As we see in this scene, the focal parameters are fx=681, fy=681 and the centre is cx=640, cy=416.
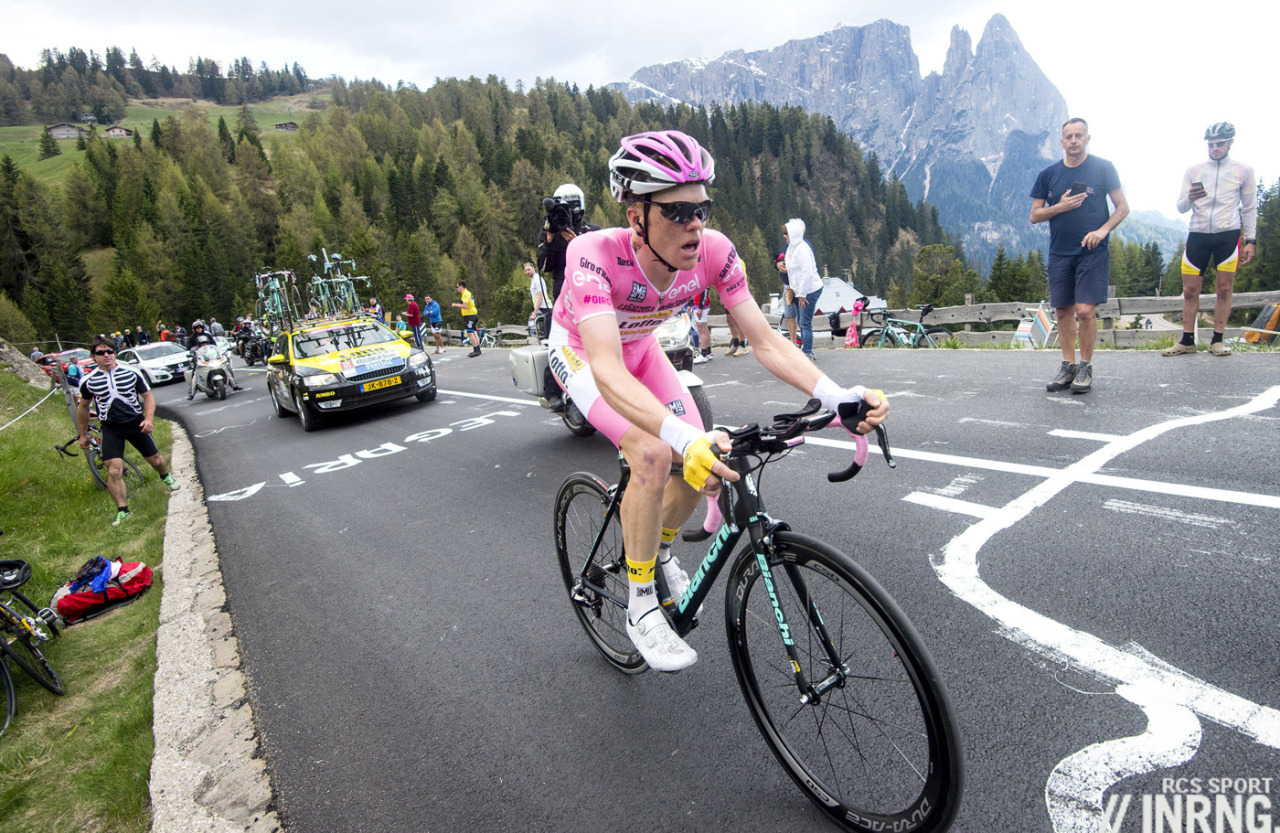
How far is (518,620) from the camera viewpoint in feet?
12.5

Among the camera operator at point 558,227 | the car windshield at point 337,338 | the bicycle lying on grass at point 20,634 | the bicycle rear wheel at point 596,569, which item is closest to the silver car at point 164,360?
the car windshield at point 337,338

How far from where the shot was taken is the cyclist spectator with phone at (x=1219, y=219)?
703cm

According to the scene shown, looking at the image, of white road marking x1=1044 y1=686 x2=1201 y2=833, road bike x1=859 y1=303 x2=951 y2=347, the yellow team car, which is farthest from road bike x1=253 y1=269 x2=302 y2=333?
white road marking x1=1044 y1=686 x2=1201 y2=833

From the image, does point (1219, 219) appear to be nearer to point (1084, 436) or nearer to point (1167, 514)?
point (1084, 436)

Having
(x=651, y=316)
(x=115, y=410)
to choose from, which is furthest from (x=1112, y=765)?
(x=115, y=410)

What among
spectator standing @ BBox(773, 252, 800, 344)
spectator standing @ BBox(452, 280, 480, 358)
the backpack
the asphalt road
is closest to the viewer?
the asphalt road

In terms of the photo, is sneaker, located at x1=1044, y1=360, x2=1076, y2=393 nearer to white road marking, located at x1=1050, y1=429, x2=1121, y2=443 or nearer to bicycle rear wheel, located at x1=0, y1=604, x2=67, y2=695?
white road marking, located at x1=1050, y1=429, x2=1121, y2=443

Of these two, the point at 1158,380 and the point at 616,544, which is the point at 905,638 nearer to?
the point at 616,544

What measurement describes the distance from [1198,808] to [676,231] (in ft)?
8.03

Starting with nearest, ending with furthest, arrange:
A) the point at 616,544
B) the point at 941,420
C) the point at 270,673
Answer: the point at 616,544, the point at 270,673, the point at 941,420

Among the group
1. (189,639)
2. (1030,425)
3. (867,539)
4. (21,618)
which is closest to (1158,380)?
(1030,425)

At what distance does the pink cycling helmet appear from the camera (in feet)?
8.41

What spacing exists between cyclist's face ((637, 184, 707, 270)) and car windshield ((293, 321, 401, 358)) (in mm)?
11159

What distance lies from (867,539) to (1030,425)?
264 cm
